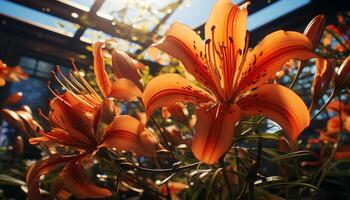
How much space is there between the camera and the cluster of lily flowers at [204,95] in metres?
0.47

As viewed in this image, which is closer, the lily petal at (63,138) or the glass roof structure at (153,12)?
the lily petal at (63,138)

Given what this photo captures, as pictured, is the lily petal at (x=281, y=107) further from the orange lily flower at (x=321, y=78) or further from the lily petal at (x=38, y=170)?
the lily petal at (x=38, y=170)

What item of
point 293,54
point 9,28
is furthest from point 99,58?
point 9,28

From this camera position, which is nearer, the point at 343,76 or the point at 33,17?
the point at 343,76

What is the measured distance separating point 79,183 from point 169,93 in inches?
9.2

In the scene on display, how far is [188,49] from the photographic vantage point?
569 millimetres

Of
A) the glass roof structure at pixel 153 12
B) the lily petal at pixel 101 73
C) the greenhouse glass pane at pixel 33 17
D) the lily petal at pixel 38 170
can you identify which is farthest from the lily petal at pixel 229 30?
the greenhouse glass pane at pixel 33 17

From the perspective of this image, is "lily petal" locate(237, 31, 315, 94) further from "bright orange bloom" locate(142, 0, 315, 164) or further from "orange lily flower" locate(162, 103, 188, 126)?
"orange lily flower" locate(162, 103, 188, 126)

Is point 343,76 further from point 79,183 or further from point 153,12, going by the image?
point 153,12

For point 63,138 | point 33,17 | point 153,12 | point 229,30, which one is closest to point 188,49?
point 229,30

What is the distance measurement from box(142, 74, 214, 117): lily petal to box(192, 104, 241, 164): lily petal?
62mm

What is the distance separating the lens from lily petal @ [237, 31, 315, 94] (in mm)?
488

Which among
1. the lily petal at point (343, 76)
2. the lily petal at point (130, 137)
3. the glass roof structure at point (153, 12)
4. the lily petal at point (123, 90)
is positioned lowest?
the lily petal at point (130, 137)

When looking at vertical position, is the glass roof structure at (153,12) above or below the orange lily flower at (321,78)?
above
